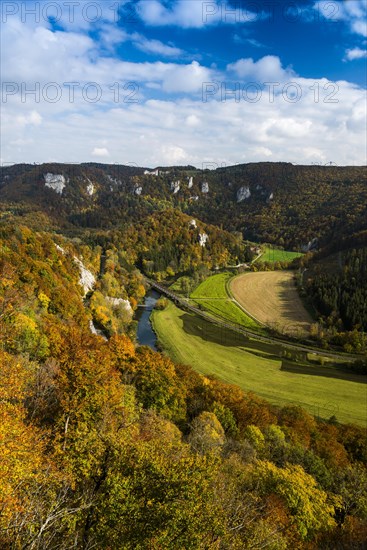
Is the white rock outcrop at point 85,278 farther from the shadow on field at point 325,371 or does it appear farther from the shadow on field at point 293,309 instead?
the shadow on field at point 293,309

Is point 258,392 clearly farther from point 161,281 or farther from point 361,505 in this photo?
point 161,281

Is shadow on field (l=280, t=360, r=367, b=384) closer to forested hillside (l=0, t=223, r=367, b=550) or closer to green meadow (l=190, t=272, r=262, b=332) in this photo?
forested hillside (l=0, t=223, r=367, b=550)

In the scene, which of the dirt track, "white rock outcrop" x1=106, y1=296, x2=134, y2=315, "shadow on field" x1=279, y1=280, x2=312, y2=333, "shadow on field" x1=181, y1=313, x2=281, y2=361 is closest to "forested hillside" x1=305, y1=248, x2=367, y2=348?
"shadow on field" x1=279, y1=280, x2=312, y2=333

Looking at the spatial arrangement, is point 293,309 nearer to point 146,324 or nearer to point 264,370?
point 264,370

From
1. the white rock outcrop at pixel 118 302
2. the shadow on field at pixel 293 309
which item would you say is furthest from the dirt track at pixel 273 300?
the white rock outcrop at pixel 118 302

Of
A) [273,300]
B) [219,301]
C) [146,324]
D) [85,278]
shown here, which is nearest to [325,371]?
[273,300]

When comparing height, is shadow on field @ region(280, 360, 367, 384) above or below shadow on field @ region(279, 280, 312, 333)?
below
